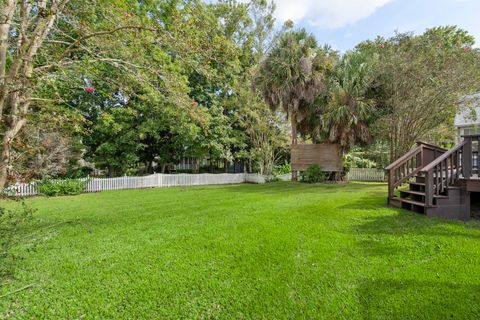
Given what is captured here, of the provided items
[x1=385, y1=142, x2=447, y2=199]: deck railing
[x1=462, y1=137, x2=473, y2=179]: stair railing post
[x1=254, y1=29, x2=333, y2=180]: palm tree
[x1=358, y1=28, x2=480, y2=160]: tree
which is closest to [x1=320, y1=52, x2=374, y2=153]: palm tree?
[x1=358, y1=28, x2=480, y2=160]: tree

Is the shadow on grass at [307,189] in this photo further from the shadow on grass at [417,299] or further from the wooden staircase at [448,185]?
the shadow on grass at [417,299]

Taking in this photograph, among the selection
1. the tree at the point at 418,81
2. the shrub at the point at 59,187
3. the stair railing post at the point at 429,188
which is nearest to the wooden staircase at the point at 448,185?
the stair railing post at the point at 429,188

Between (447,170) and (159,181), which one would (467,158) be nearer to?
(447,170)

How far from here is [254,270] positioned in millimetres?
2953

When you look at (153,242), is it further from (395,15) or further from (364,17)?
(395,15)

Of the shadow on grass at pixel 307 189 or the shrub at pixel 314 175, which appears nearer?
the shadow on grass at pixel 307 189

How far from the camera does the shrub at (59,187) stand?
33.0 ft

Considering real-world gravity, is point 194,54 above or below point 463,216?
above

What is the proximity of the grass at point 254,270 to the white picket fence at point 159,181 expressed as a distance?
24.7ft

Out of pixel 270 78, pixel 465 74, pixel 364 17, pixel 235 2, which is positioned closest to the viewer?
pixel 465 74

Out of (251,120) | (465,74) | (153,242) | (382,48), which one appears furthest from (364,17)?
(153,242)

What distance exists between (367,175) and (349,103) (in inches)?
241

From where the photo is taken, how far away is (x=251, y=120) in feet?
53.5

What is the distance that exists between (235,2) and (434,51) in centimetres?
1275
